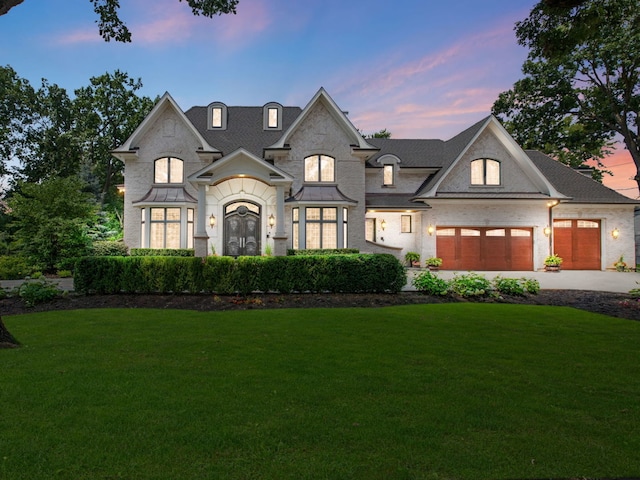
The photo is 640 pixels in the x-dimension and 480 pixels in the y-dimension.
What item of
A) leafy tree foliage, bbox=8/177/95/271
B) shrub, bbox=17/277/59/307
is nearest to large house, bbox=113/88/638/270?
leafy tree foliage, bbox=8/177/95/271

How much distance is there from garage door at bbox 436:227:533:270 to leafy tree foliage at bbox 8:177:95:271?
1940 centimetres

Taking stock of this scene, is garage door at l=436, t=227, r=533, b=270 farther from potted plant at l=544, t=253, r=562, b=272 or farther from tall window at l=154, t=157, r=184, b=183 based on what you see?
tall window at l=154, t=157, r=184, b=183

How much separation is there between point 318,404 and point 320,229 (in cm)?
1602

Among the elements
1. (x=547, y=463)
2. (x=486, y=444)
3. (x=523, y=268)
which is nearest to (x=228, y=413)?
(x=486, y=444)

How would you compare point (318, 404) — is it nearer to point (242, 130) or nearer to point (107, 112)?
point (242, 130)

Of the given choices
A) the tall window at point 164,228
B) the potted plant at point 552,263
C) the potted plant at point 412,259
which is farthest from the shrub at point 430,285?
the tall window at point 164,228

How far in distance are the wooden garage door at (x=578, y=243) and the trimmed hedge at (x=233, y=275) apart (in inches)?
600

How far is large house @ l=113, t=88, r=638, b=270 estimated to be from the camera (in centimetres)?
1972

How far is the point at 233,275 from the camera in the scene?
11711 mm

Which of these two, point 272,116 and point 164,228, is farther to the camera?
point 272,116

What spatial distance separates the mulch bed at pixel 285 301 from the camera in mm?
10102

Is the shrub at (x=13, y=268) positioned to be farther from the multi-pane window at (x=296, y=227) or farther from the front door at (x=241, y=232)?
the multi-pane window at (x=296, y=227)

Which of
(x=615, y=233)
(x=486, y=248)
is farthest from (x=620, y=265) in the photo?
(x=486, y=248)

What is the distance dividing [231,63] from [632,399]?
72.4 ft
